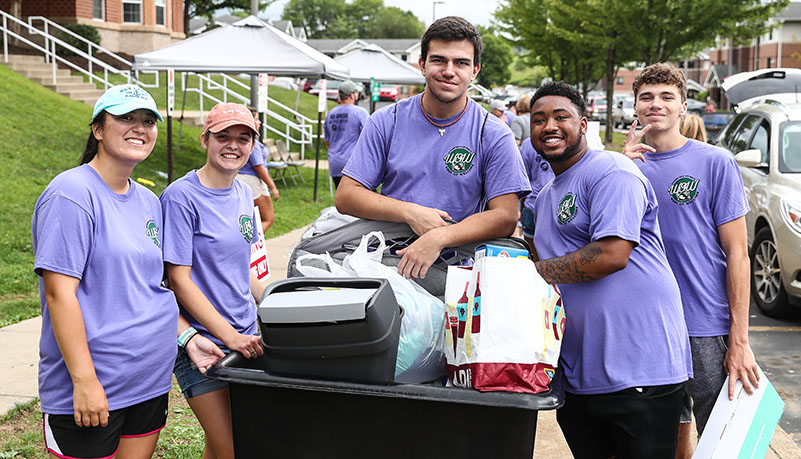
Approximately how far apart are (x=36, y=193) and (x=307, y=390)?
357 inches

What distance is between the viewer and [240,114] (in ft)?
9.96

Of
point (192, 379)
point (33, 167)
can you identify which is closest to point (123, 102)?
point (192, 379)

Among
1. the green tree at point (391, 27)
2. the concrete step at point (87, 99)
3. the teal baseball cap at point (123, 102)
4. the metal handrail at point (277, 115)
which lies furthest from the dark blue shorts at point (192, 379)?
the green tree at point (391, 27)

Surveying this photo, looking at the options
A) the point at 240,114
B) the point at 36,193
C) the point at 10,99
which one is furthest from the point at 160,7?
the point at 240,114

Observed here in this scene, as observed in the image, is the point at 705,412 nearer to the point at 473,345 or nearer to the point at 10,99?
the point at 473,345

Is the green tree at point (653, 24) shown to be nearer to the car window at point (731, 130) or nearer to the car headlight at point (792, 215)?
the car window at point (731, 130)

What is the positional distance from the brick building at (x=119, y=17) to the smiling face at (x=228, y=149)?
79.4ft

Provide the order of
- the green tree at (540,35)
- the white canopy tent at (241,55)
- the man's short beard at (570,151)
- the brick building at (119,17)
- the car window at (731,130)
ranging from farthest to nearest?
1. the green tree at (540,35)
2. the brick building at (119,17)
3. the white canopy tent at (241,55)
4. the car window at (731,130)
5. the man's short beard at (570,151)

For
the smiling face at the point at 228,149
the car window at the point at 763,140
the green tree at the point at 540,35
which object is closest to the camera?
the smiling face at the point at 228,149

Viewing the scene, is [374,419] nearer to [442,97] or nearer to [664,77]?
[442,97]

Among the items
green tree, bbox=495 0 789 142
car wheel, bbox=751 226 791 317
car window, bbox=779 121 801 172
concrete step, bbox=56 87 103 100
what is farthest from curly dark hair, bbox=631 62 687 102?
green tree, bbox=495 0 789 142

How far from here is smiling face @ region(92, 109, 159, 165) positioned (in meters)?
2.54

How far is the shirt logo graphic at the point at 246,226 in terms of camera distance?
2988 millimetres

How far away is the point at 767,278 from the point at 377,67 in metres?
14.0
